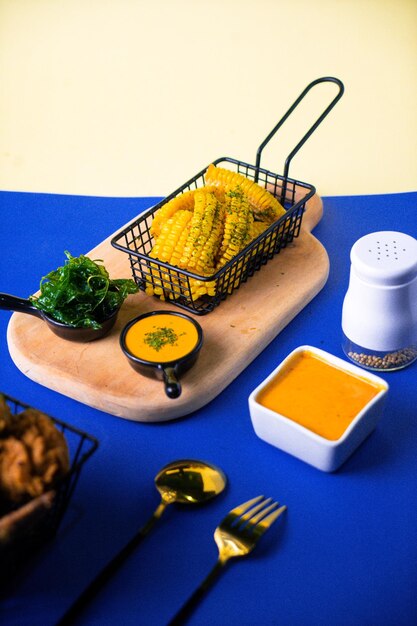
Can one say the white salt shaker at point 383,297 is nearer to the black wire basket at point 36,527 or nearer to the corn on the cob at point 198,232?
the corn on the cob at point 198,232

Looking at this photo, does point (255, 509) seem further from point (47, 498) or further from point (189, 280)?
point (189, 280)

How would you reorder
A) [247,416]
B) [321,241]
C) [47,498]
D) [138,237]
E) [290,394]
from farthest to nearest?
[321,241], [138,237], [247,416], [290,394], [47,498]

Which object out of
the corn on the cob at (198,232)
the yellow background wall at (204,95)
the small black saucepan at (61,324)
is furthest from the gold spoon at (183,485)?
the yellow background wall at (204,95)

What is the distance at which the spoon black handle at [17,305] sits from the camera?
2.08m

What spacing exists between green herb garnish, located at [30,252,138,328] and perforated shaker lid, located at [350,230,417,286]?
2.08 ft

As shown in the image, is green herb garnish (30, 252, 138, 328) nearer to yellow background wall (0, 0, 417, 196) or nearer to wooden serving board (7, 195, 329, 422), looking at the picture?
wooden serving board (7, 195, 329, 422)

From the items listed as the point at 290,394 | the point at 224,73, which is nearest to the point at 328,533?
the point at 290,394

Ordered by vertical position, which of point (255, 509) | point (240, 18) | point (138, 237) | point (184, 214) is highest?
point (240, 18)

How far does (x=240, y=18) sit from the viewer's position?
14.1 ft

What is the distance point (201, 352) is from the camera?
2.05 meters

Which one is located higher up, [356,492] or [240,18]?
[240,18]

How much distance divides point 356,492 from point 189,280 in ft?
2.31

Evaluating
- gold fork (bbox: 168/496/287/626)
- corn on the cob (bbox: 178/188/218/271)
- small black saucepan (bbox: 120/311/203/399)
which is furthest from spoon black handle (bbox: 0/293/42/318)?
gold fork (bbox: 168/496/287/626)

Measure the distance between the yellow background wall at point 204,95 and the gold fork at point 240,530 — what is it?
1508 mm
